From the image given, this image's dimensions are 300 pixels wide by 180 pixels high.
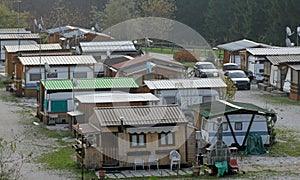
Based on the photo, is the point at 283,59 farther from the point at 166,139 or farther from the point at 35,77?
the point at 166,139

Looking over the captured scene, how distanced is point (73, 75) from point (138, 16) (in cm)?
2564

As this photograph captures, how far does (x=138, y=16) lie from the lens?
5503cm

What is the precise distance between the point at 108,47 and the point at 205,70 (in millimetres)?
4807

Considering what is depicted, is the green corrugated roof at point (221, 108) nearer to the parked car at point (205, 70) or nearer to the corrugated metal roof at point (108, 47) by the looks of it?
the parked car at point (205, 70)

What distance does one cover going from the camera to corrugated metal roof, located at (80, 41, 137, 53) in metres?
35.4

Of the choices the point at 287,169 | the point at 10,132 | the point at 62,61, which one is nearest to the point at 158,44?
the point at 62,61

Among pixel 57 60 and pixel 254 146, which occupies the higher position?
pixel 57 60

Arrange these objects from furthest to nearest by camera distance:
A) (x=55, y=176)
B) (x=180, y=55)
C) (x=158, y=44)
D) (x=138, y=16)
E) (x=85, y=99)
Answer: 1. (x=138, y=16)
2. (x=158, y=44)
3. (x=180, y=55)
4. (x=85, y=99)
5. (x=55, y=176)

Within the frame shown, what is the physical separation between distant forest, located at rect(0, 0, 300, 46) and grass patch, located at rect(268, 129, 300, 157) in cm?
2256

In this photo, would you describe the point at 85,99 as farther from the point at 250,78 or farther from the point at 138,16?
the point at 138,16

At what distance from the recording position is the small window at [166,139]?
17375 mm

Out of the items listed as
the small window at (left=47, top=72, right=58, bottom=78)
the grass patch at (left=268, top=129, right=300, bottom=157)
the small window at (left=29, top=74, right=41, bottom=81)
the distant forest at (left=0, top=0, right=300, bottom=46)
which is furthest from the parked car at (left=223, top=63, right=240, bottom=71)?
the grass patch at (left=268, top=129, right=300, bottom=157)

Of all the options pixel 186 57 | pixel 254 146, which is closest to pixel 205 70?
pixel 186 57

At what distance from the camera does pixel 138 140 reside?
17234 mm
